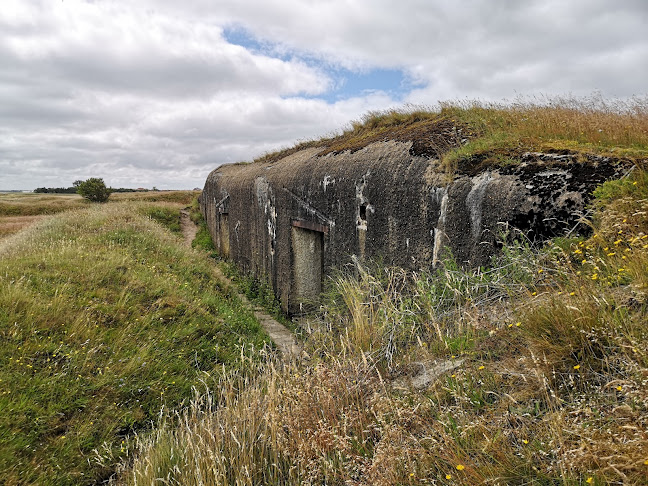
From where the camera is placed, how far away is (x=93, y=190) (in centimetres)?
2488

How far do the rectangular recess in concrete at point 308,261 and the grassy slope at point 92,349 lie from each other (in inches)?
41.7

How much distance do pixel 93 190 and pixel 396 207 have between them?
24.4 m

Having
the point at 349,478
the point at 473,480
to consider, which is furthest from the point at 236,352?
the point at 473,480

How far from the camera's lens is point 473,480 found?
1747 mm

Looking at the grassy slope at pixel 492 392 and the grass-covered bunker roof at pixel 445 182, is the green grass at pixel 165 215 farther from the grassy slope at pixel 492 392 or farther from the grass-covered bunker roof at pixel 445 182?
the grassy slope at pixel 492 392

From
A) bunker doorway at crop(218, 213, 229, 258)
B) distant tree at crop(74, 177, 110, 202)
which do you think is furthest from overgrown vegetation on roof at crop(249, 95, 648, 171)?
distant tree at crop(74, 177, 110, 202)

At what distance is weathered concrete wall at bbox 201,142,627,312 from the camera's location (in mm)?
3383

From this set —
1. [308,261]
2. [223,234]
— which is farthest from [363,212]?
[223,234]

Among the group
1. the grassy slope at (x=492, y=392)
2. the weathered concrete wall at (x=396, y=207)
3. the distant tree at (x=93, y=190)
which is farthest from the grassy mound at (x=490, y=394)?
the distant tree at (x=93, y=190)

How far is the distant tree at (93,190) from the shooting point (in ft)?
81.3

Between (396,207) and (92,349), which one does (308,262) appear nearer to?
(396,207)

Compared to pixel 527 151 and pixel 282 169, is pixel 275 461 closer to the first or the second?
pixel 527 151

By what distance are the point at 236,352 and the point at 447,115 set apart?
13.5 ft

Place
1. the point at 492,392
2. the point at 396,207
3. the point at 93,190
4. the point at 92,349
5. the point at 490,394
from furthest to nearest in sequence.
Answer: the point at 93,190 < the point at 92,349 < the point at 396,207 < the point at 490,394 < the point at 492,392
